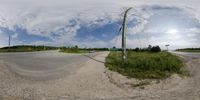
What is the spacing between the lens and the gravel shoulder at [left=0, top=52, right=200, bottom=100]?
679 inches

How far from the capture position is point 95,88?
1939 centimetres

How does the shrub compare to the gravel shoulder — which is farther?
the shrub

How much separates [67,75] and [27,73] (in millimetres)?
2921

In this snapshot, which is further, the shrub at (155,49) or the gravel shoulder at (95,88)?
the shrub at (155,49)

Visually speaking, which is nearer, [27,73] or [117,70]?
[27,73]

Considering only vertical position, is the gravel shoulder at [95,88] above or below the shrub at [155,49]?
below

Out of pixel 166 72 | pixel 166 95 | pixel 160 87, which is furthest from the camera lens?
pixel 166 72

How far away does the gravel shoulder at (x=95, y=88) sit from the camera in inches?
679

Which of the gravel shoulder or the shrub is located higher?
the shrub

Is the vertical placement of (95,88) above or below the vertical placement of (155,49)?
below

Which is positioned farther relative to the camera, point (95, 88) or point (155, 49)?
point (155, 49)

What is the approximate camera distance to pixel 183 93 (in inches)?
736

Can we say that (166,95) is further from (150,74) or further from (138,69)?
(138,69)

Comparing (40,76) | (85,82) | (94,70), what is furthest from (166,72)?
(40,76)
